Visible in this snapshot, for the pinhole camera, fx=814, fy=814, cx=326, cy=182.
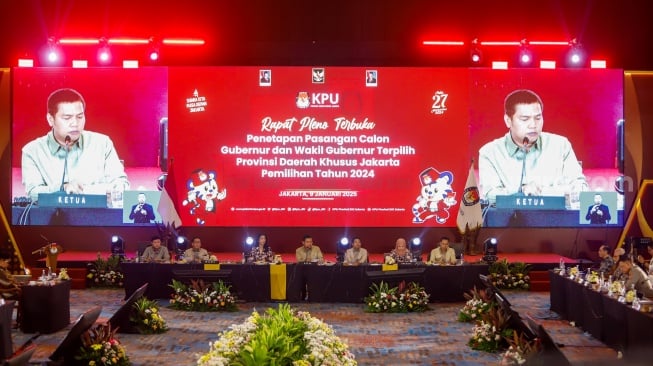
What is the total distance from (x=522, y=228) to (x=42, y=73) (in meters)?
10.7

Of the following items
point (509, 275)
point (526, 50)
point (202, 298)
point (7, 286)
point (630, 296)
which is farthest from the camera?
point (526, 50)

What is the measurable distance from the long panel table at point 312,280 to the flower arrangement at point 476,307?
169cm

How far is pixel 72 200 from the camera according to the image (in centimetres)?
1709

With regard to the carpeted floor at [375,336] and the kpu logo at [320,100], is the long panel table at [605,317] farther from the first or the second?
the kpu logo at [320,100]

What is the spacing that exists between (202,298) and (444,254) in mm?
4254

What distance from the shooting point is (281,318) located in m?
6.34

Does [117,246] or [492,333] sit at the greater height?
[117,246]

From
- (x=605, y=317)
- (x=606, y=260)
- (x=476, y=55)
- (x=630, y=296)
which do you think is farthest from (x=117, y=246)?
(x=630, y=296)

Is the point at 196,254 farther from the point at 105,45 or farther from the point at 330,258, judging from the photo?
the point at 105,45

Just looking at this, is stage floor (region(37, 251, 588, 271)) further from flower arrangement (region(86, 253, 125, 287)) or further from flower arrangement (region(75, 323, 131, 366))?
flower arrangement (region(75, 323, 131, 366))

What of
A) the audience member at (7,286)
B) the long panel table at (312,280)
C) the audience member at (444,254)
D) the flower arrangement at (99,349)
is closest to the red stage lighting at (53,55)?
the long panel table at (312,280)

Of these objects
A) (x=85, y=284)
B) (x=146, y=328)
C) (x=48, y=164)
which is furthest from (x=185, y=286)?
(x=48, y=164)

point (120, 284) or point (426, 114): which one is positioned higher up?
point (426, 114)

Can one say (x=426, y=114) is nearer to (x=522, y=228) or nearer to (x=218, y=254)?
(x=522, y=228)
